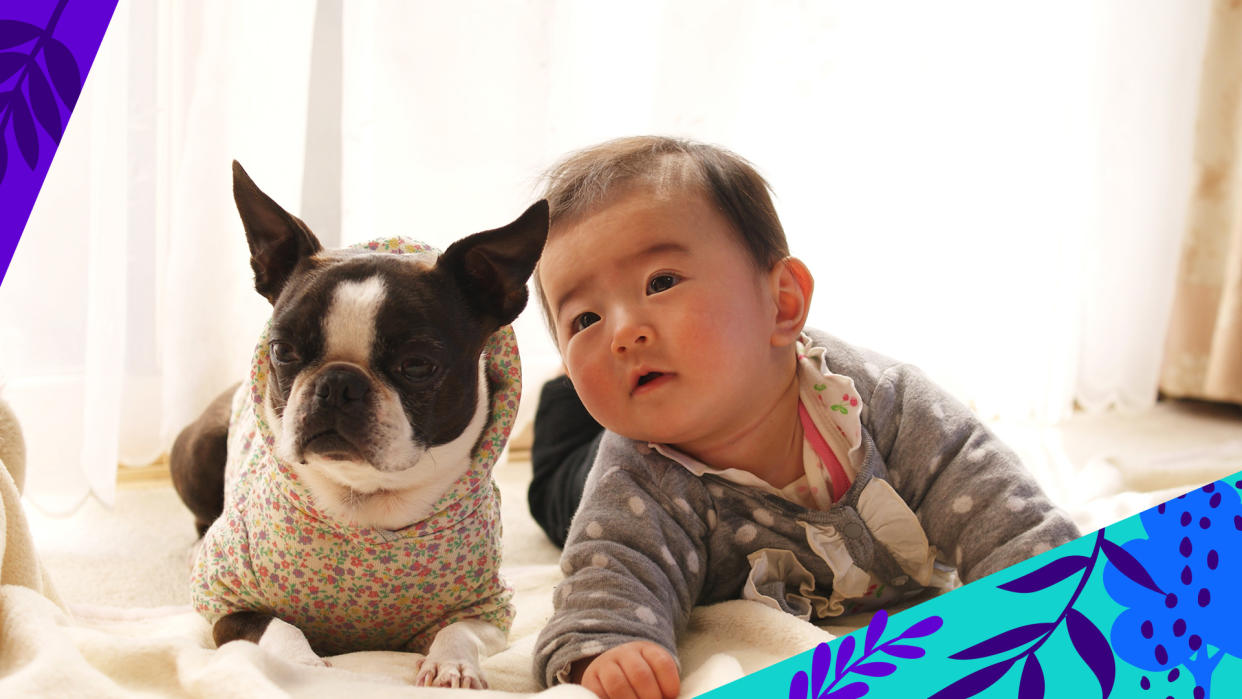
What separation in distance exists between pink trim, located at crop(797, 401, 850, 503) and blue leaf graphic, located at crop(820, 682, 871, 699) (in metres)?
0.45

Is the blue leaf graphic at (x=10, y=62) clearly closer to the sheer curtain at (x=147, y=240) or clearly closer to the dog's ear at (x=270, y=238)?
the dog's ear at (x=270, y=238)

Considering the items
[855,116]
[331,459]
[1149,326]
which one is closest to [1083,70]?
[855,116]

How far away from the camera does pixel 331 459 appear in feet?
2.55

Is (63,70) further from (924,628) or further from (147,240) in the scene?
(147,240)

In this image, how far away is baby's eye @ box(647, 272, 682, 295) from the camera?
904 mm

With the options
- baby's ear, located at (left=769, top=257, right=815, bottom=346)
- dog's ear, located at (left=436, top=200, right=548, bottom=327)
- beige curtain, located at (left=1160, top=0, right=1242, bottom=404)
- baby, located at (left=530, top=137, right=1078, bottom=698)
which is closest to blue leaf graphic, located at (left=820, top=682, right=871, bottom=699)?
baby, located at (left=530, top=137, right=1078, bottom=698)

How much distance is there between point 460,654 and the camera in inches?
31.9

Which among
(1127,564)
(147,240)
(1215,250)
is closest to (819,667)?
(1127,564)

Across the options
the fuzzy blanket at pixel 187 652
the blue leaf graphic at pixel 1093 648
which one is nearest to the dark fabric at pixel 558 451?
the fuzzy blanket at pixel 187 652

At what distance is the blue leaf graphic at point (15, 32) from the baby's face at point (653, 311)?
0.49 meters

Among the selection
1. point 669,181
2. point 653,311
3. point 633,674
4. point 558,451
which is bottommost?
point 558,451

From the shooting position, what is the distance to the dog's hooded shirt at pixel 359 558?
823mm

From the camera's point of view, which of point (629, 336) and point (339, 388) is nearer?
point (339, 388)

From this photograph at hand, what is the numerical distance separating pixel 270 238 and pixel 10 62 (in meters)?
0.30
